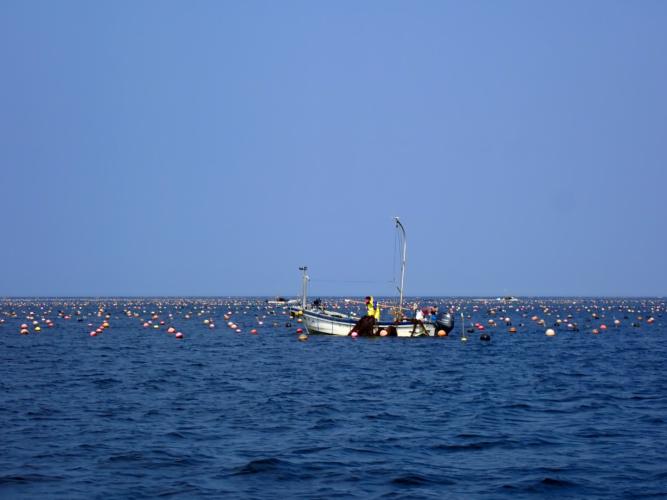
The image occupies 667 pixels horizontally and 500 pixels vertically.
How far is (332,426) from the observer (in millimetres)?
24422

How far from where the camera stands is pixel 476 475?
18.8 metres

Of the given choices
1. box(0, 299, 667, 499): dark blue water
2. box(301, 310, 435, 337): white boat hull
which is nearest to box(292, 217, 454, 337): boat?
box(301, 310, 435, 337): white boat hull

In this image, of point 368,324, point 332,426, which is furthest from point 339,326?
point 332,426

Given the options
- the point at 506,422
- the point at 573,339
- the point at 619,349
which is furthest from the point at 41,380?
the point at 573,339

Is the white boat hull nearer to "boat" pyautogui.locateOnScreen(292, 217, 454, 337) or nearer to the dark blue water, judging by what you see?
"boat" pyautogui.locateOnScreen(292, 217, 454, 337)

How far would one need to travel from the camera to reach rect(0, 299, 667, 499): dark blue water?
1798 centimetres

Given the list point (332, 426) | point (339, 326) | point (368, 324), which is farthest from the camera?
point (339, 326)

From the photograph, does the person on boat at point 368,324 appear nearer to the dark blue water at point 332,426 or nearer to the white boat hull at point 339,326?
the white boat hull at point 339,326

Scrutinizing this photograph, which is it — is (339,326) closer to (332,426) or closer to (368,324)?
(368,324)

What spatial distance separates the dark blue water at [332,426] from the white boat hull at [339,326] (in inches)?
437

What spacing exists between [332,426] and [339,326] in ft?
119

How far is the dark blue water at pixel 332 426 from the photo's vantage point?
1798 cm

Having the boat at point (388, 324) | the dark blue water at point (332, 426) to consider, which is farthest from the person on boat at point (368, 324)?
the dark blue water at point (332, 426)

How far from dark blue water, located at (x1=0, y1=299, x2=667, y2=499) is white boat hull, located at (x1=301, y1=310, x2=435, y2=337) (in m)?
11.1
